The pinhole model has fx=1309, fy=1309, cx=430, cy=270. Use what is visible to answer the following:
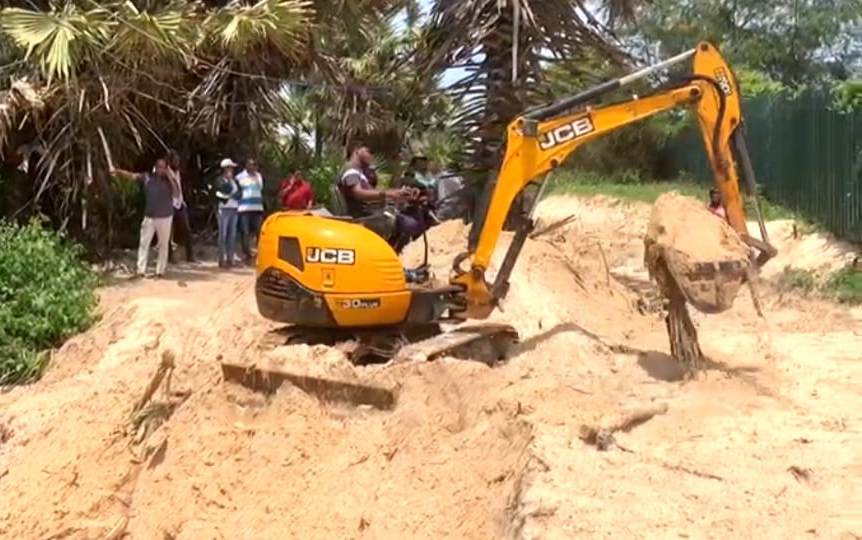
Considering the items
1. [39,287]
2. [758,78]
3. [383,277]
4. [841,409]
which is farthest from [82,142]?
[758,78]

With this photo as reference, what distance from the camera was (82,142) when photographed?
49.8 ft

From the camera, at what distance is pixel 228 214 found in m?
16.8

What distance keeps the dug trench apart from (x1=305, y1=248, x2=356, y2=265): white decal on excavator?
67cm

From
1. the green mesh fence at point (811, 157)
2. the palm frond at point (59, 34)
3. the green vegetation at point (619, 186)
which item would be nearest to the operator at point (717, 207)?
the green mesh fence at point (811, 157)

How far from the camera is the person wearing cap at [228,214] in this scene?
16.7m

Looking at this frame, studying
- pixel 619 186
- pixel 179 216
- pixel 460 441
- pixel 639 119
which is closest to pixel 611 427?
pixel 460 441

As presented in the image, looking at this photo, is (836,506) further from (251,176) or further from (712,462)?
(251,176)

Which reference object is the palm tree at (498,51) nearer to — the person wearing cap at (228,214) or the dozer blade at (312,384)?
the person wearing cap at (228,214)

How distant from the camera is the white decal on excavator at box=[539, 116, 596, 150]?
10.1 metres

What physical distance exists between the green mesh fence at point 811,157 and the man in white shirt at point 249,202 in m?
8.24

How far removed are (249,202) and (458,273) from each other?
6.83 meters

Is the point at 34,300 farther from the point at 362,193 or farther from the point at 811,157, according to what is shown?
the point at 811,157

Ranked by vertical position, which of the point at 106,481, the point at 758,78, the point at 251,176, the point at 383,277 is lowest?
the point at 106,481

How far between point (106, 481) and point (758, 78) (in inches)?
958
